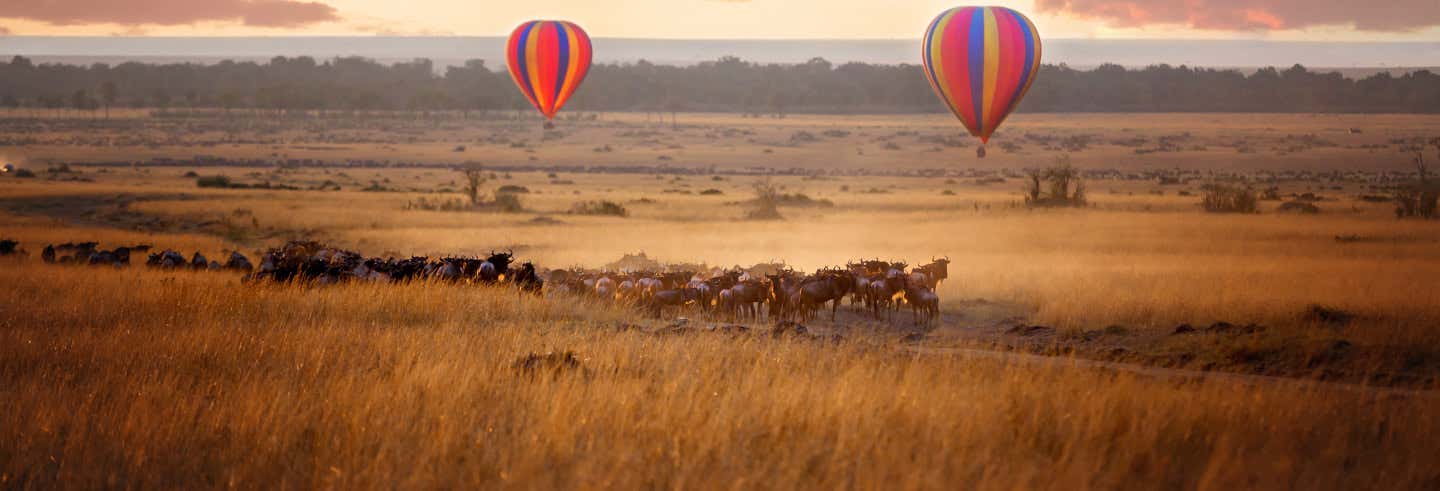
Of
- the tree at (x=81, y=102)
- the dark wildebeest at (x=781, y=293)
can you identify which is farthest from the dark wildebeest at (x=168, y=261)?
the tree at (x=81, y=102)

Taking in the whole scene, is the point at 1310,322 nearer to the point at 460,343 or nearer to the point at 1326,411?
the point at 1326,411

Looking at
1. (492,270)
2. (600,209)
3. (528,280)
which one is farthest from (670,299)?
(600,209)

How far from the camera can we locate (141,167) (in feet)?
296

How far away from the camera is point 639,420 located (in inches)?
355

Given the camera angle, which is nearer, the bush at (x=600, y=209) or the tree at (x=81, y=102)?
the bush at (x=600, y=209)

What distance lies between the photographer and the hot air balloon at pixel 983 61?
34906 mm

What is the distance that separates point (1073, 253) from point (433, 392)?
84.5ft

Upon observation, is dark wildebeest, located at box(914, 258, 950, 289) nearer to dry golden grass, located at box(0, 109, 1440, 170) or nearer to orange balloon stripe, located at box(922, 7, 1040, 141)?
orange balloon stripe, located at box(922, 7, 1040, 141)

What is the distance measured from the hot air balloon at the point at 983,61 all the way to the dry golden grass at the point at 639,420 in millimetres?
23725

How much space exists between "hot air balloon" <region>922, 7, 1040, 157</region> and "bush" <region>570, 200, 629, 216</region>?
17350 mm

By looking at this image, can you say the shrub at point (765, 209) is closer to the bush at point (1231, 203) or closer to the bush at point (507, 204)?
the bush at point (507, 204)

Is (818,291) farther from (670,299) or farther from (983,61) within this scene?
(983,61)

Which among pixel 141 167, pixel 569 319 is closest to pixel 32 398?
pixel 569 319

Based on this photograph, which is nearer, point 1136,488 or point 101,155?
point 1136,488
